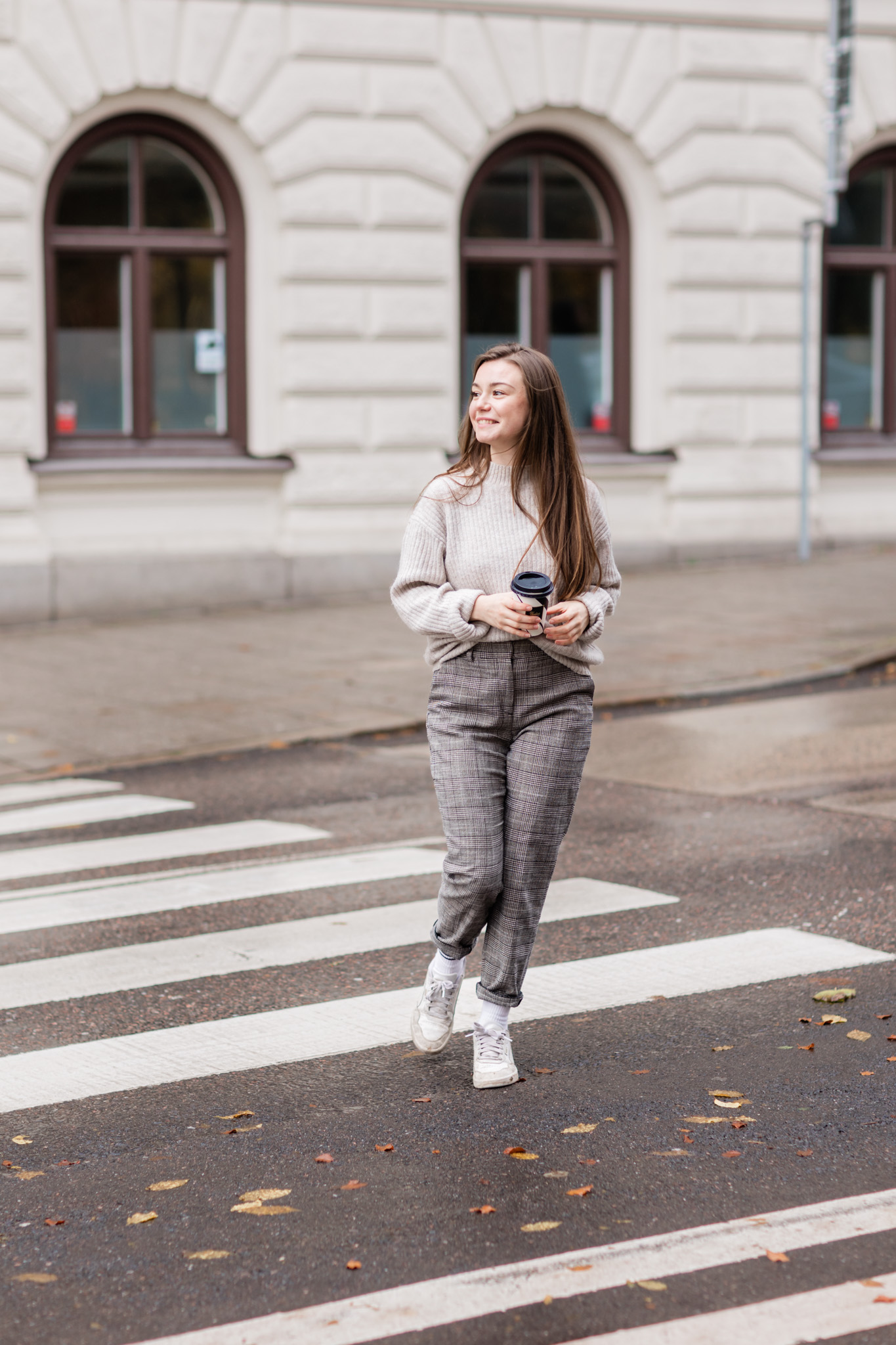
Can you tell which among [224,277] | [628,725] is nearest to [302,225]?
[224,277]

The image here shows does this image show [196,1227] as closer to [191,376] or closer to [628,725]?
[628,725]

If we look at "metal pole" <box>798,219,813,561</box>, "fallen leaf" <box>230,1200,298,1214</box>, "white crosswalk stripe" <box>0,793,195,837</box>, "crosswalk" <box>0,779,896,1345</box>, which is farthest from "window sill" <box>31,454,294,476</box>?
"fallen leaf" <box>230,1200,298,1214</box>

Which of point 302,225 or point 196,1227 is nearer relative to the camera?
point 196,1227

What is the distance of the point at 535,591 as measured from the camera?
467 centimetres

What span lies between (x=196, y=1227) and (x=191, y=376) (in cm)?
1442

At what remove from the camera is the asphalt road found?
3686mm

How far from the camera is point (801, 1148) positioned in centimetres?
439

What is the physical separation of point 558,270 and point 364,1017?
14.4m

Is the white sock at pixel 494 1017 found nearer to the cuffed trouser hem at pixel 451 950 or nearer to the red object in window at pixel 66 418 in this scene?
the cuffed trouser hem at pixel 451 950

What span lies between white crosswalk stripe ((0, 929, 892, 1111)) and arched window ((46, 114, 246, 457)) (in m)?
11.9

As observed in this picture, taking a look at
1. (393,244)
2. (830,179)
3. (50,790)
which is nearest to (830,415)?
(830,179)

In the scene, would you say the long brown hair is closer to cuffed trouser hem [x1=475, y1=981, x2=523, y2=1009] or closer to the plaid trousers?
the plaid trousers

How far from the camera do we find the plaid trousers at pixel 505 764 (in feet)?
16.0

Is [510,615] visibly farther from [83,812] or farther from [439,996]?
[83,812]
